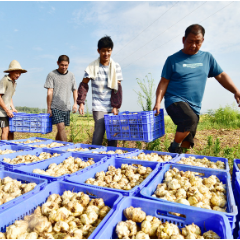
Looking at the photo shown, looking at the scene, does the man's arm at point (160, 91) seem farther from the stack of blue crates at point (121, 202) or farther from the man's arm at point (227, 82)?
the stack of blue crates at point (121, 202)

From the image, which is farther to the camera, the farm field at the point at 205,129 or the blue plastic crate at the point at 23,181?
the farm field at the point at 205,129

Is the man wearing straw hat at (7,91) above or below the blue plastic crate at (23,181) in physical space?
above

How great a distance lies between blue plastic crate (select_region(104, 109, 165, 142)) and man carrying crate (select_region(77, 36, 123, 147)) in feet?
1.19

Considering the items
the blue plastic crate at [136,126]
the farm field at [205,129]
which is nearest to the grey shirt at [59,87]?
the farm field at [205,129]

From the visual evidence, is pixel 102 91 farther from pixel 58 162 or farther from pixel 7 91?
pixel 7 91

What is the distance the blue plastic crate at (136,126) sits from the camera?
8.98ft

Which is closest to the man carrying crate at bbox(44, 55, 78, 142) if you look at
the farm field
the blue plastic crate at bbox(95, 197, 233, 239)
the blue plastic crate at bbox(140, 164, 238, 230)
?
the farm field

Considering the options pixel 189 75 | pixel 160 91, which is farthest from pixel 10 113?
pixel 189 75

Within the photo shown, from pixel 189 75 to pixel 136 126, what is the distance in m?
1.02

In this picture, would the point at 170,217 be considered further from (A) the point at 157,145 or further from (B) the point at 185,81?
(A) the point at 157,145

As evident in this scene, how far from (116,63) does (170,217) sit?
2711mm

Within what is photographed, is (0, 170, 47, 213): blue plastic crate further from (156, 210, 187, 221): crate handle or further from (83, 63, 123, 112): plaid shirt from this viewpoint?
(83, 63, 123, 112): plaid shirt

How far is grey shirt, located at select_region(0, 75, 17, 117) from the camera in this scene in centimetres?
406

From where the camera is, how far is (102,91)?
3.38 metres
